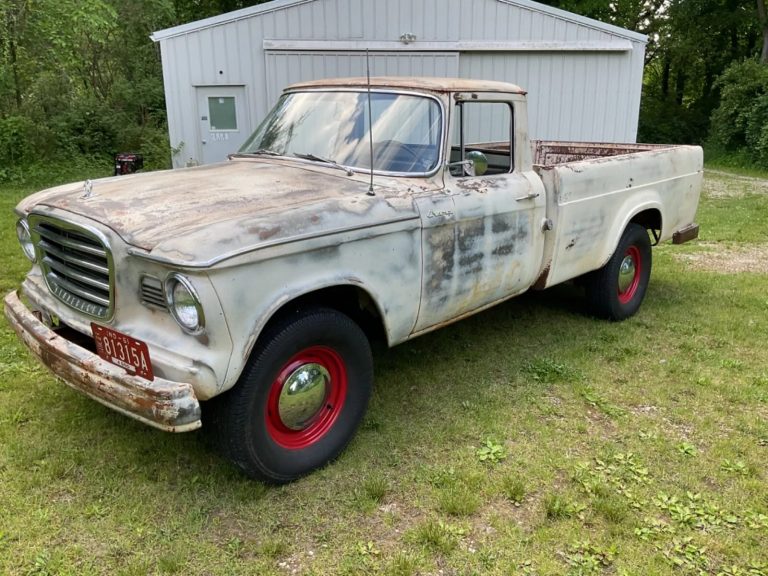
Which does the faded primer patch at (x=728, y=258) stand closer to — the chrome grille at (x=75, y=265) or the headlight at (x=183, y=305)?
the headlight at (x=183, y=305)

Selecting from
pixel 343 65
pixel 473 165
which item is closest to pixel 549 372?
pixel 473 165

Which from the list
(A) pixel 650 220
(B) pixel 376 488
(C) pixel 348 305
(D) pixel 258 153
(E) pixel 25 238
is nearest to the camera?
(B) pixel 376 488

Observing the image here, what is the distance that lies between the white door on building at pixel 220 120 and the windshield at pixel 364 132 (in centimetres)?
751

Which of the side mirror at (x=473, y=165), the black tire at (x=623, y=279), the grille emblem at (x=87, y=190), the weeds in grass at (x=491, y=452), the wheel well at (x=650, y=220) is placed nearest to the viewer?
the grille emblem at (x=87, y=190)

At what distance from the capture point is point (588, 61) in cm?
1223

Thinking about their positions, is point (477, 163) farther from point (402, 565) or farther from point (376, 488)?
point (402, 565)

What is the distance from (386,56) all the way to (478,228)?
8.82 meters

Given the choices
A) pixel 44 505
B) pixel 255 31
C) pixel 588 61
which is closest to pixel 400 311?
pixel 44 505

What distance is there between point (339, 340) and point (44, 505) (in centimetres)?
162

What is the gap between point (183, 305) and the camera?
107 inches

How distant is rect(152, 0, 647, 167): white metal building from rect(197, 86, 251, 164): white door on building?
2 cm

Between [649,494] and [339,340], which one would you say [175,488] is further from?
[649,494]

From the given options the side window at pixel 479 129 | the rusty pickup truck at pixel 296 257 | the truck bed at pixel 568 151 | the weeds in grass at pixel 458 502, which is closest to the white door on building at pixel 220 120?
the truck bed at pixel 568 151

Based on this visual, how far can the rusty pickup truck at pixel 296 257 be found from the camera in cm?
275
